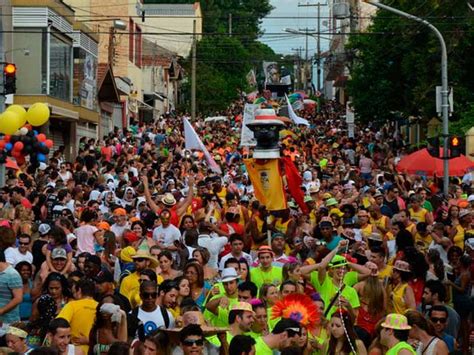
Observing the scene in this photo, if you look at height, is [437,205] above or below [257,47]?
below

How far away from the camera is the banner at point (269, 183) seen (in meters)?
18.2

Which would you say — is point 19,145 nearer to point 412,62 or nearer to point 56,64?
point 56,64

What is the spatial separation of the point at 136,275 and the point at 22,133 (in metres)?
7.43

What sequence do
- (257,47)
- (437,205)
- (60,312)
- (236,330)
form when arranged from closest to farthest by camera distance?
(236,330) → (60,312) → (437,205) → (257,47)

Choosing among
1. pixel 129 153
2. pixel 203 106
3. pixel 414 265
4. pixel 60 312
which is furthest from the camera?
pixel 203 106

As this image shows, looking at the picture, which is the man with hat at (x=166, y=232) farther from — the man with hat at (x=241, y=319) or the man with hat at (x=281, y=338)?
the man with hat at (x=281, y=338)

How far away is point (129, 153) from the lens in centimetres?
3562

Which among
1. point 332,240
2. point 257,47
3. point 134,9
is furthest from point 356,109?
point 257,47

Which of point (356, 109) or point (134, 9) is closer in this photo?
point (356, 109)

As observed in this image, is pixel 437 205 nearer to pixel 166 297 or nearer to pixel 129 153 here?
pixel 166 297

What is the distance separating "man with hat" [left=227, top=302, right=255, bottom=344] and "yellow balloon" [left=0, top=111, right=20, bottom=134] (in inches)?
376

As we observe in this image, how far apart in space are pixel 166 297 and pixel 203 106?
71398mm

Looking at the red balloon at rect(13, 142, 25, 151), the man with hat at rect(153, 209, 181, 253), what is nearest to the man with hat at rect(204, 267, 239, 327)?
the man with hat at rect(153, 209, 181, 253)

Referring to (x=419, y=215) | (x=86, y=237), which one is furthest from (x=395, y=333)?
(x=419, y=215)
